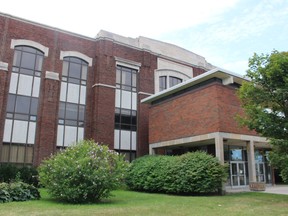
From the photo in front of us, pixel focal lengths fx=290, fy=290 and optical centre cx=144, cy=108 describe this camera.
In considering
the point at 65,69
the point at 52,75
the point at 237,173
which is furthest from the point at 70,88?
the point at 237,173

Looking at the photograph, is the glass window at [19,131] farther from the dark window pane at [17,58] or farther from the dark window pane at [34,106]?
the dark window pane at [17,58]

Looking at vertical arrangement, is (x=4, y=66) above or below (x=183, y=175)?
above

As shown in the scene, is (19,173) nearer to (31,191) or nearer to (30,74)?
(31,191)

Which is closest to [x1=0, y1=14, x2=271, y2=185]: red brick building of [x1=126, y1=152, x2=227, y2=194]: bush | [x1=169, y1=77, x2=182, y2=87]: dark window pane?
[x1=169, y1=77, x2=182, y2=87]: dark window pane

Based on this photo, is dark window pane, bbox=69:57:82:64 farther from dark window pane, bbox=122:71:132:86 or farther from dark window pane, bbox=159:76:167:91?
dark window pane, bbox=159:76:167:91

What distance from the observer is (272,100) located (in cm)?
1458

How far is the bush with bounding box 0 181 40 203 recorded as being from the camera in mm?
13164

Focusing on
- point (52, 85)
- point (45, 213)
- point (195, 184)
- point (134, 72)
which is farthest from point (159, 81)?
point (45, 213)

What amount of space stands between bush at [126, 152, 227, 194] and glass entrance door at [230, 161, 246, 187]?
199 inches

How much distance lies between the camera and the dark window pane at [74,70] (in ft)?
83.4

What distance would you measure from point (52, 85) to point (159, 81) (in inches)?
426

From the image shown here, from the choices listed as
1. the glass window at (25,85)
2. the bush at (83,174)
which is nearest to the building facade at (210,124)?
the bush at (83,174)

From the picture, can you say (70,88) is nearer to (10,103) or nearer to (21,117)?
(21,117)

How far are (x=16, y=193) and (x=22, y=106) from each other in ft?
34.3
